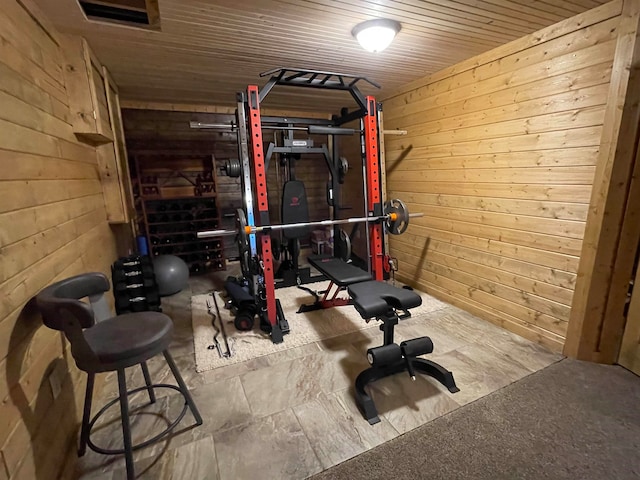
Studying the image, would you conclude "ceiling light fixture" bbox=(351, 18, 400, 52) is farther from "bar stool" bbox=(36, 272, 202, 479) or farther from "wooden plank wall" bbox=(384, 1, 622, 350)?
"bar stool" bbox=(36, 272, 202, 479)

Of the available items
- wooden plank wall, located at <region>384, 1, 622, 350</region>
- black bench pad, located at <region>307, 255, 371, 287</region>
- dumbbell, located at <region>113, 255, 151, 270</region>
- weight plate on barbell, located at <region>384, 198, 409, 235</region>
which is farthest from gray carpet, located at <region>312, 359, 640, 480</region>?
dumbbell, located at <region>113, 255, 151, 270</region>

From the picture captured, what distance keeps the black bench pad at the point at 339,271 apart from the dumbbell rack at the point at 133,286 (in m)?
1.50

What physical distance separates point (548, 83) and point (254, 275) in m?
2.65

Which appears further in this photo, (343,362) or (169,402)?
(343,362)

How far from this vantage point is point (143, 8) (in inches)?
74.7

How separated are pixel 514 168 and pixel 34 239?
3050 mm

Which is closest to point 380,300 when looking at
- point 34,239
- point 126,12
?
point 34,239

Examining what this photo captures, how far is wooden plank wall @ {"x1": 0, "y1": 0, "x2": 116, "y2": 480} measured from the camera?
3.59ft

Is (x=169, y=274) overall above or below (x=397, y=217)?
below

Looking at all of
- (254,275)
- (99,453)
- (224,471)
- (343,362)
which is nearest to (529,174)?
(343,362)

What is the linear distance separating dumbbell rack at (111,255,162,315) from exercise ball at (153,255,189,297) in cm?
65

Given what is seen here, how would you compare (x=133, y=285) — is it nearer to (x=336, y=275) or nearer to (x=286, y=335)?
(x=286, y=335)

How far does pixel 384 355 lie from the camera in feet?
5.86

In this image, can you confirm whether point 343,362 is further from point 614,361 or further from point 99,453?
point 614,361
